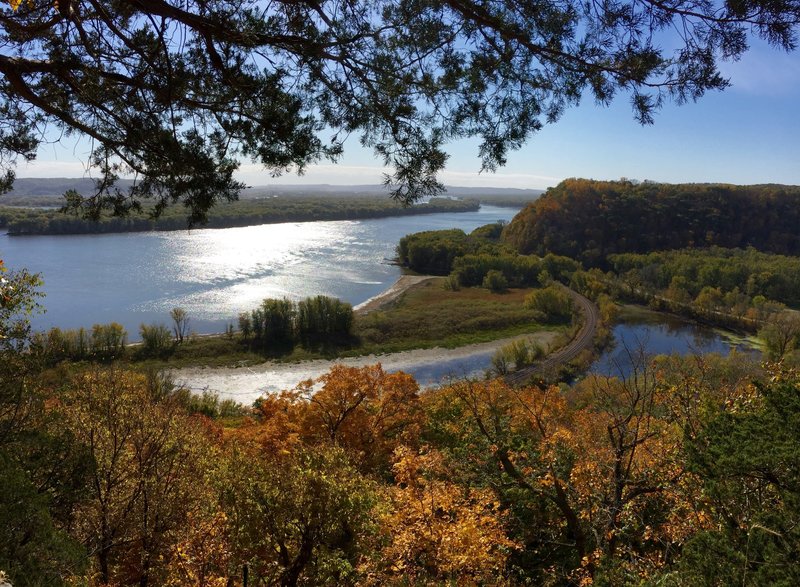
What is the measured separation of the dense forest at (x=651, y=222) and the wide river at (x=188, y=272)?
78.8 feet

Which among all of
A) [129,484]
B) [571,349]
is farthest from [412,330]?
[129,484]

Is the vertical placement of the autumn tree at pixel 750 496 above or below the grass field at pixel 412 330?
above

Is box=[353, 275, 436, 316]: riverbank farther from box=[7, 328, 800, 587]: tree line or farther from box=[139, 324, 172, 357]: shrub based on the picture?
box=[7, 328, 800, 587]: tree line

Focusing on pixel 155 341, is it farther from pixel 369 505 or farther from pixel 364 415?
pixel 369 505

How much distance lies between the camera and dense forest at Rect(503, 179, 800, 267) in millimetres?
69750

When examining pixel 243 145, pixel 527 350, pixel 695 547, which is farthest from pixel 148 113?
pixel 527 350

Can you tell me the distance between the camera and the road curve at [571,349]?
27625 mm

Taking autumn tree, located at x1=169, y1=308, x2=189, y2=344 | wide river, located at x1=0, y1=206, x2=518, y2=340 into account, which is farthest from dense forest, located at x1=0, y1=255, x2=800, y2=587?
wide river, located at x1=0, y1=206, x2=518, y2=340

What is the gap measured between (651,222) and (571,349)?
1878 inches

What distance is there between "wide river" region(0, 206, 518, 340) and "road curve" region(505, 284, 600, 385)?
56.8 ft

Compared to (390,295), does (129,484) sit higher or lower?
higher

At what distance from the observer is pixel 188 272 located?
43.9 m

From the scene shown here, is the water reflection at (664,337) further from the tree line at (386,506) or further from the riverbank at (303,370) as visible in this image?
the tree line at (386,506)

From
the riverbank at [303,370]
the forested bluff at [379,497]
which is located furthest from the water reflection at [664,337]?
the forested bluff at [379,497]
